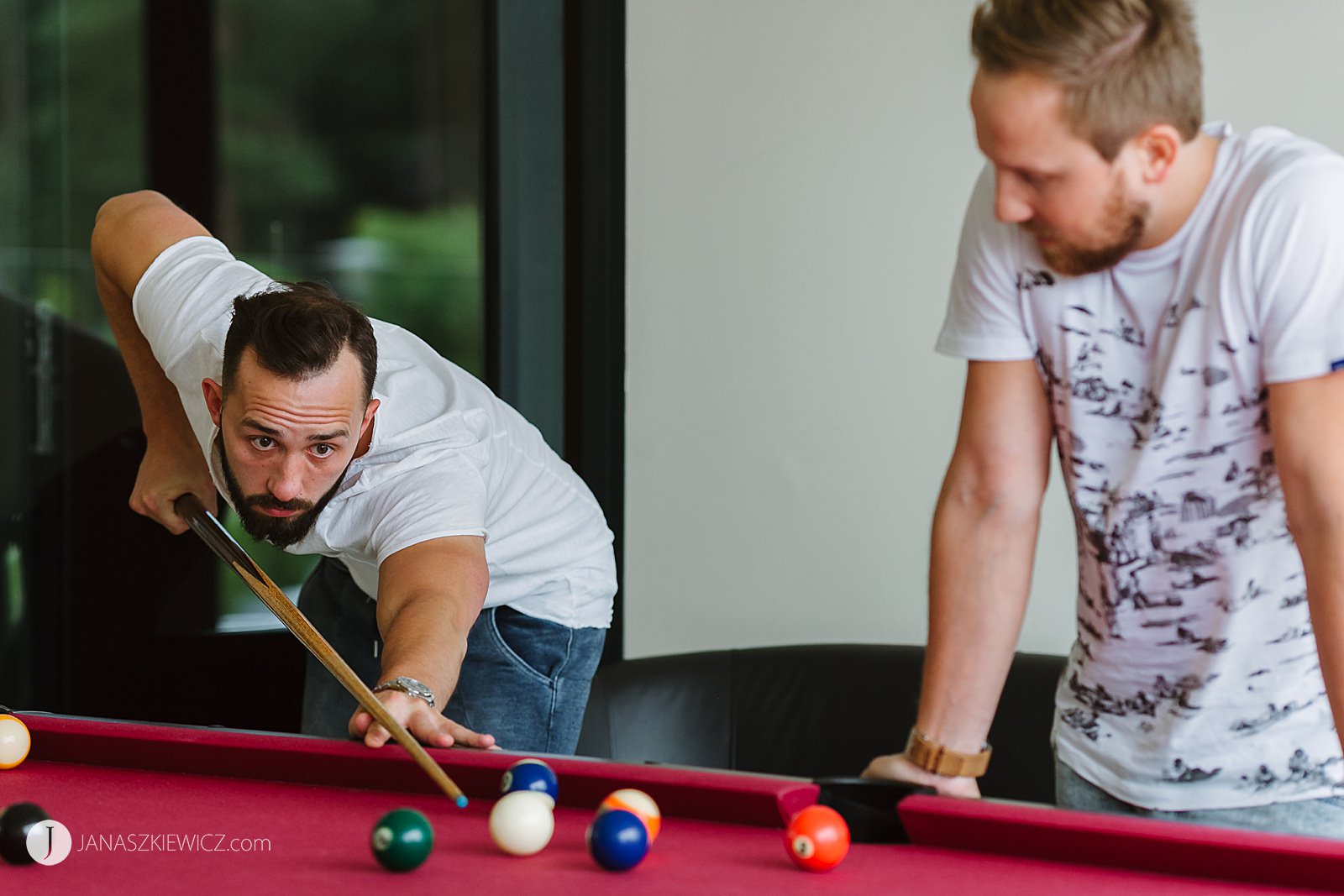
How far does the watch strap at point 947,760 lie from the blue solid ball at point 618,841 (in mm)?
471

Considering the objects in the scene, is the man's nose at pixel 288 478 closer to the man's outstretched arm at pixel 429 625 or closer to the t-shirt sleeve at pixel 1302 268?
the man's outstretched arm at pixel 429 625

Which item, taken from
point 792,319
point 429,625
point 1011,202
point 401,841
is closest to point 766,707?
point 792,319

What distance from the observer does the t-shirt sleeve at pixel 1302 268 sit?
1271 mm

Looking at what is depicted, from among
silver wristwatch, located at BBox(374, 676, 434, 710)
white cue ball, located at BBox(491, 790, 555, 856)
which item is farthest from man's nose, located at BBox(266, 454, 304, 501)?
white cue ball, located at BBox(491, 790, 555, 856)

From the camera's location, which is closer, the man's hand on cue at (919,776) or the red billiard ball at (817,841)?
the red billiard ball at (817,841)

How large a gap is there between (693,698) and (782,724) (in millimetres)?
180

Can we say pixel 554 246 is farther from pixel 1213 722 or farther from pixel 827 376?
pixel 1213 722

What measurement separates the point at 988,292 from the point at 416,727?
31.0 inches

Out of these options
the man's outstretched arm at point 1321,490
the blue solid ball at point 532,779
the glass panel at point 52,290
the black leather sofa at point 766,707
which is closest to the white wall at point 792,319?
the black leather sofa at point 766,707

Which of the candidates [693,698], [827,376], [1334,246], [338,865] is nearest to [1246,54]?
[827,376]

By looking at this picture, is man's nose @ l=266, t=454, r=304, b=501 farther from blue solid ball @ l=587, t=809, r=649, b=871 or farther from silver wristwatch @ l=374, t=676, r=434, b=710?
blue solid ball @ l=587, t=809, r=649, b=871

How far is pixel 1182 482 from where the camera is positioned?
143 centimetres

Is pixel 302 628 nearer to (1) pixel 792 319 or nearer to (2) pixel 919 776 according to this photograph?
(2) pixel 919 776

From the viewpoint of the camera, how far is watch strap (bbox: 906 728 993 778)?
58.4 inches
